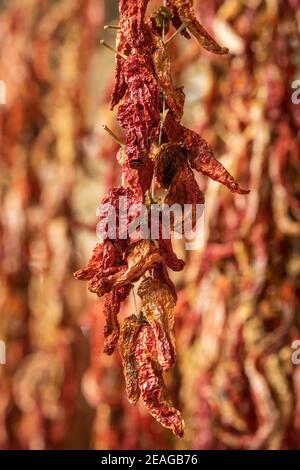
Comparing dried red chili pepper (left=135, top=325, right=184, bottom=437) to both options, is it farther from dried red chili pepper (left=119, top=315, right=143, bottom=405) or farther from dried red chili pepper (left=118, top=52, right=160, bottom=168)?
dried red chili pepper (left=118, top=52, right=160, bottom=168)

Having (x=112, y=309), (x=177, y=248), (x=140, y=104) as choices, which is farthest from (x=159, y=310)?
(x=177, y=248)

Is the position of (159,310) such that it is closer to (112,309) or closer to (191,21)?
(112,309)

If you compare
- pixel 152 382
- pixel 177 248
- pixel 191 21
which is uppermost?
pixel 191 21

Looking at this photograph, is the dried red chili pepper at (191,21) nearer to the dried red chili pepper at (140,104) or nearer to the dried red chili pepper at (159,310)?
the dried red chili pepper at (140,104)

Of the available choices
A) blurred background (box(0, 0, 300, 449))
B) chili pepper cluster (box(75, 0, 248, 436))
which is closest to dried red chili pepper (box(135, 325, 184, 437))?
chili pepper cluster (box(75, 0, 248, 436))
